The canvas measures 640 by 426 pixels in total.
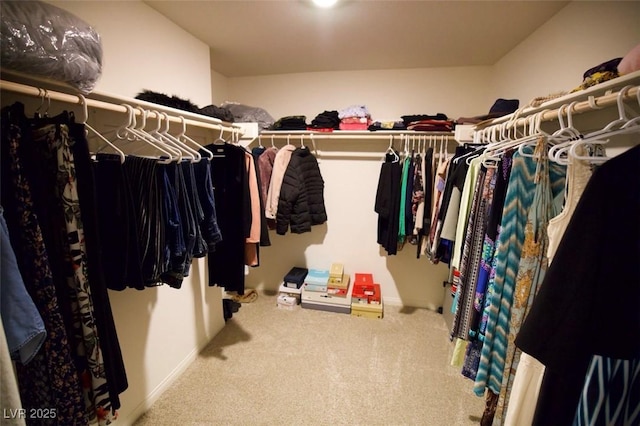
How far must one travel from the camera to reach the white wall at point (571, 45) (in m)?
1.21

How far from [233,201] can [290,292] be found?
53.6 inches

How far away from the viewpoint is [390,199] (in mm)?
2213

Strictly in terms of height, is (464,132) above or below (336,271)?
above

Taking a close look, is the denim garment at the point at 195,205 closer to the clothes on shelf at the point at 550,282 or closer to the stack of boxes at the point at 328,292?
the clothes on shelf at the point at 550,282

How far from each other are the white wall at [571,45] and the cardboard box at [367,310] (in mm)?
2020

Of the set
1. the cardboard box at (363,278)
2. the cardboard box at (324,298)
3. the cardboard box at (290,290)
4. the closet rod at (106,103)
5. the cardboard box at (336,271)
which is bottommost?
the cardboard box at (324,298)

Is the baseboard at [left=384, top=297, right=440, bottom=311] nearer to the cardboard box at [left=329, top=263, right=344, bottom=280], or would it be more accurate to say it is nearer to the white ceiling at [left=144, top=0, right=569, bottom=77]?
the cardboard box at [left=329, top=263, right=344, bottom=280]

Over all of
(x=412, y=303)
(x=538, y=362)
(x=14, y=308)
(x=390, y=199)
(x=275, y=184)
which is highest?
(x=275, y=184)

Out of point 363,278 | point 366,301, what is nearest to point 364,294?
point 366,301

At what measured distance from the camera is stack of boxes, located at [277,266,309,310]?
2.66 m

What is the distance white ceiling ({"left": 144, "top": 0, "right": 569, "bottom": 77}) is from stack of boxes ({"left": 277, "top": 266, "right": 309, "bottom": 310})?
206 centimetres

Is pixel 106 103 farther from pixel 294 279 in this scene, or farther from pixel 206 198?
pixel 294 279

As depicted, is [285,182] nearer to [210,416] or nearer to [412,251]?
[412,251]

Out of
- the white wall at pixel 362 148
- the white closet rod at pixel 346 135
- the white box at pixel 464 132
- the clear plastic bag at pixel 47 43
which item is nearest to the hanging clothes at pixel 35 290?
the clear plastic bag at pixel 47 43
